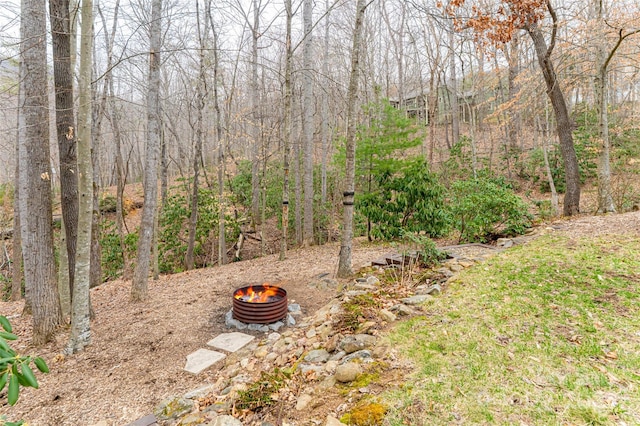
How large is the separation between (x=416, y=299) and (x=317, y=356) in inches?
52.3

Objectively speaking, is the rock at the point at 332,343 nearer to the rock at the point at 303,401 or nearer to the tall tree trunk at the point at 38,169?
the rock at the point at 303,401

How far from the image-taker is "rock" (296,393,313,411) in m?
2.09

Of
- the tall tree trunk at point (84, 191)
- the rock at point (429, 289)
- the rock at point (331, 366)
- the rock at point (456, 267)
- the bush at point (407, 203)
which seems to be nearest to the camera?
the rock at point (331, 366)

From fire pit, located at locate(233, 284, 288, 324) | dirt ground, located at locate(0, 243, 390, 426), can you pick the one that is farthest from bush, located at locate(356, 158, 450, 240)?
fire pit, located at locate(233, 284, 288, 324)

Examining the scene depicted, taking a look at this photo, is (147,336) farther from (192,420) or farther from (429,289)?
(429,289)

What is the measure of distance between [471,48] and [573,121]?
6.28 meters

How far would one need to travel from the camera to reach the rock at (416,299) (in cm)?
347

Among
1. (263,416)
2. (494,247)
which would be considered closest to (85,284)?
(263,416)

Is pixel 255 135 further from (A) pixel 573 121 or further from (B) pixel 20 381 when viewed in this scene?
(A) pixel 573 121

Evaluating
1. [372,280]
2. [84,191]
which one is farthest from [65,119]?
[372,280]

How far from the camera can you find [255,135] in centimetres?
1030

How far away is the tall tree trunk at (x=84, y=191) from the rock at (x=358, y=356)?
304cm

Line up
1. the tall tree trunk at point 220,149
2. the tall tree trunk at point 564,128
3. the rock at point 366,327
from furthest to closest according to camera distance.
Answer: the tall tree trunk at point 220,149, the tall tree trunk at point 564,128, the rock at point 366,327

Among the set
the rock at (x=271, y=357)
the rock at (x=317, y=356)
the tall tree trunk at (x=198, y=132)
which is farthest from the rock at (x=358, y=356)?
the tall tree trunk at (x=198, y=132)
